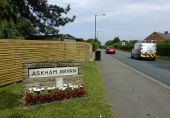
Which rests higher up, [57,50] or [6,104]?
[57,50]

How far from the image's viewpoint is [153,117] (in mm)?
8547

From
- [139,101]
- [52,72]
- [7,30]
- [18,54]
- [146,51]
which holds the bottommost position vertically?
[139,101]

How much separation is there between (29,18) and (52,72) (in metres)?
20.0

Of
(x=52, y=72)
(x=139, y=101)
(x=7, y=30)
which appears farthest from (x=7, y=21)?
(x=139, y=101)

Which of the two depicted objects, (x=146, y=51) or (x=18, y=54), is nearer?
(x=18, y=54)

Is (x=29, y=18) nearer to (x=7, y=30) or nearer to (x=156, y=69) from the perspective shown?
(x=7, y=30)

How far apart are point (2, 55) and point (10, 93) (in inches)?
87.6

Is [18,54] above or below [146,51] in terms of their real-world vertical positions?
above

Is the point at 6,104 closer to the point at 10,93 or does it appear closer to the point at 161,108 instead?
the point at 10,93

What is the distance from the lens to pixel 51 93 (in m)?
9.83

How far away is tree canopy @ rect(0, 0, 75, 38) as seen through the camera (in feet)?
74.6

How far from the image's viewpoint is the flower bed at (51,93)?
941cm

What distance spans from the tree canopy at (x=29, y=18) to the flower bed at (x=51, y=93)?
A: 12767 mm

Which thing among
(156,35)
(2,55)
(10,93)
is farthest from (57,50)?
(156,35)
